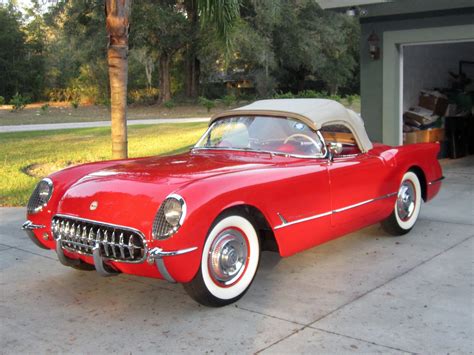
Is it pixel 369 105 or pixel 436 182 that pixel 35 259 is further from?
pixel 369 105

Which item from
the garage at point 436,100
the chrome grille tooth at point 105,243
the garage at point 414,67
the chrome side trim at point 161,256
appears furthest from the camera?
the garage at point 436,100

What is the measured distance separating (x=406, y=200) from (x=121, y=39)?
15.1 ft

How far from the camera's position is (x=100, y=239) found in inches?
169

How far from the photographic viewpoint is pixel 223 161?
517cm

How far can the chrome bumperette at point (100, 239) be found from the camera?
163 inches

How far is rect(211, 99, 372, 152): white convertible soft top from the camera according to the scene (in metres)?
5.54

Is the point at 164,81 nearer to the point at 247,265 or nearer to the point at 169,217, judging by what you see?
the point at 247,265

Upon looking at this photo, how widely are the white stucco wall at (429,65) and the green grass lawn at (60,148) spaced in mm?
5549

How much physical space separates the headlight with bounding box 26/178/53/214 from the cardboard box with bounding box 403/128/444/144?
849cm

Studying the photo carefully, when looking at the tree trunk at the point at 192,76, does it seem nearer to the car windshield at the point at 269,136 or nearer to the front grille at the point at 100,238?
the car windshield at the point at 269,136

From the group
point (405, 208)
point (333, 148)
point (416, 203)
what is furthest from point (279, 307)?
point (416, 203)

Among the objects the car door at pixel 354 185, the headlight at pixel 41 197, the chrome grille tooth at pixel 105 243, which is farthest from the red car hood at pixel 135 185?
the car door at pixel 354 185

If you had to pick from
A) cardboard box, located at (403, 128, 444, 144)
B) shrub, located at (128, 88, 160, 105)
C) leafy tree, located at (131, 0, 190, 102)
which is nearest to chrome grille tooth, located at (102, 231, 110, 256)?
cardboard box, located at (403, 128, 444, 144)

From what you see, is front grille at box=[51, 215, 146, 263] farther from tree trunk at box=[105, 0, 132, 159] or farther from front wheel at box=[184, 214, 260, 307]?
tree trunk at box=[105, 0, 132, 159]
